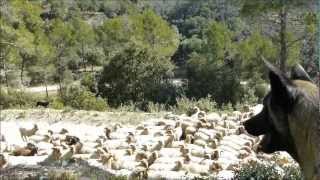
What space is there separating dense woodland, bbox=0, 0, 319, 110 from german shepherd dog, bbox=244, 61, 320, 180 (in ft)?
51.1

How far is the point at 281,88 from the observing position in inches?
85.7

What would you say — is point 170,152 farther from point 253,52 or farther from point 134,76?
point 253,52

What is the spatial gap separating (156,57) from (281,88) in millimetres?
25878

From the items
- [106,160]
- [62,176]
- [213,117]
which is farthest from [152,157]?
[213,117]

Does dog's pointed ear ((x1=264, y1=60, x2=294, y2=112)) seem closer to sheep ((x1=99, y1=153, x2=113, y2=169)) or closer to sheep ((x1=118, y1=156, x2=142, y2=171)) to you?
sheep ((x1=118, y1=156, x2=142, y2=171))

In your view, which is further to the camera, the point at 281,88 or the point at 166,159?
the point at 166,159

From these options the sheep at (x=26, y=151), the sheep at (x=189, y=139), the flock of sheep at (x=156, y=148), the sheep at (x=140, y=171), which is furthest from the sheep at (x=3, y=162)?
the sheep at (x=189, y=139)

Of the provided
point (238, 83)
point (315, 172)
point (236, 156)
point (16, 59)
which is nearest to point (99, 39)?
point (16, 59)

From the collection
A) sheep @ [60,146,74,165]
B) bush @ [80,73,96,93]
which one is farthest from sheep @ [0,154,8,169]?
bush @ [80,73,96,93]

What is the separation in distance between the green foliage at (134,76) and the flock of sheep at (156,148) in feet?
35.4

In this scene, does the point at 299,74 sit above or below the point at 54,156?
above

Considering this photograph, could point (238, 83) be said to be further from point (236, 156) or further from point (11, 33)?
point (236, 156)

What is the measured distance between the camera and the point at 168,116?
16391mm

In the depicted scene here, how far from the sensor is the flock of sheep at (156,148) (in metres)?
9.56
